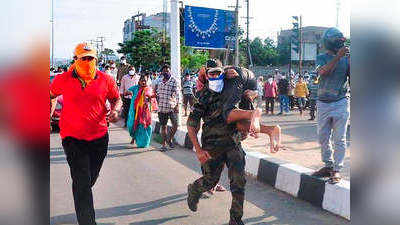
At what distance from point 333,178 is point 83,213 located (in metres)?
2.81

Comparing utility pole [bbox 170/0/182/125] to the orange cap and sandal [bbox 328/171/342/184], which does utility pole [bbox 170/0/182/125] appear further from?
the orange cap

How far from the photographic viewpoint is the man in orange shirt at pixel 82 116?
3.96 meters

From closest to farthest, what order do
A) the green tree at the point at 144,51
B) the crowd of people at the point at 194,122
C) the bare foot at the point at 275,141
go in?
the bare foot at the point at 275,141
the crowd of people at the point at 194,122
the green tree at the point at 144,51

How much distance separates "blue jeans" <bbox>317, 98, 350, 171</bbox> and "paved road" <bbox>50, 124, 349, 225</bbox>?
2.09 ft

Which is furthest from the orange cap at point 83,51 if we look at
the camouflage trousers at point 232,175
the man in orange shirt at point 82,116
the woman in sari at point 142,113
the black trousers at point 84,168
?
the woman in sari at point 142,113

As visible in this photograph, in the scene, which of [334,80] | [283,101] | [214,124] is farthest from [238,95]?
[283,101]

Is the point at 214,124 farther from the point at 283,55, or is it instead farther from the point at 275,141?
the point at 283,55

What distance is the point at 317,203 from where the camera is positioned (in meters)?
5.09

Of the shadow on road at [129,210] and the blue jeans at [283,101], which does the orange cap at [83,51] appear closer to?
the shadow on road at [129,210]

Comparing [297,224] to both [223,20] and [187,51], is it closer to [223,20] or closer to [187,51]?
[223,20]

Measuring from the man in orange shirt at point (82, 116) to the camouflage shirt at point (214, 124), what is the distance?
0.90 meters

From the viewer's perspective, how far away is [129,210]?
16.3 ft

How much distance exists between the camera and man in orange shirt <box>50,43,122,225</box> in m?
3.96
